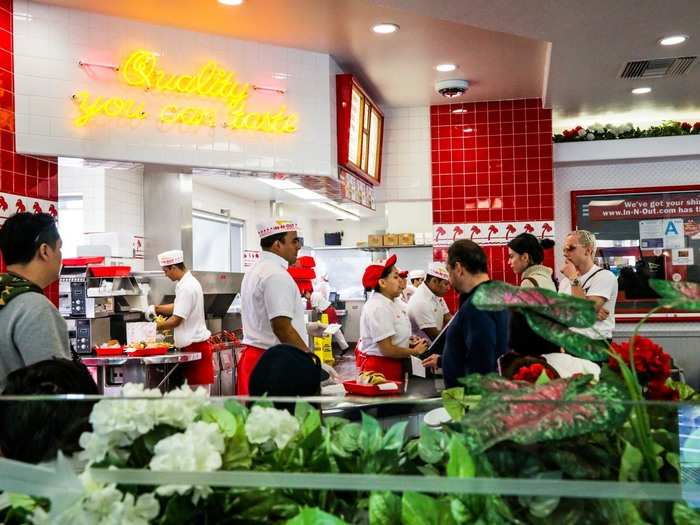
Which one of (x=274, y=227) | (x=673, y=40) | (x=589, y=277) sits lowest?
(x=589, y=277)

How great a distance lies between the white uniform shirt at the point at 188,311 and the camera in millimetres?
6738

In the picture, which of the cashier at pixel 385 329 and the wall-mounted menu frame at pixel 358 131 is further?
the wall-mounted menu frame at pixel 358 131

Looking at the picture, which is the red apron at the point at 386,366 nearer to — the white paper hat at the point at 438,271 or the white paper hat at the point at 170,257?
the white paper hat at the point at 438,271

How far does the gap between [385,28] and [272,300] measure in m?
2.58

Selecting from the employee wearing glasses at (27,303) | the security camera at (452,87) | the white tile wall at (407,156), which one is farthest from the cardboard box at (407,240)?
the employee wearing glasses at (27,303)

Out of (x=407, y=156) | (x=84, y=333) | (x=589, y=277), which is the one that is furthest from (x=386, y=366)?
(x=407, y=156)

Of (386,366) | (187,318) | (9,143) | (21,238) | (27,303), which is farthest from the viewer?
(187,318)

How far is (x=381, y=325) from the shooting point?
5148 millimetres

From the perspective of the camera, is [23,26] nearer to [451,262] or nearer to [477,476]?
[451,262]

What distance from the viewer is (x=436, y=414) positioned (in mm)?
1266

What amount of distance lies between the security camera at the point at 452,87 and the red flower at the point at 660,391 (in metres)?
5.93

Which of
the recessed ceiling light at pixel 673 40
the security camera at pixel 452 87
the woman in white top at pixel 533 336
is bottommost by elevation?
the woman in white top at pixel 533 336

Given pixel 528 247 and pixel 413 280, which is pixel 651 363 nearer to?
pixel 528 247

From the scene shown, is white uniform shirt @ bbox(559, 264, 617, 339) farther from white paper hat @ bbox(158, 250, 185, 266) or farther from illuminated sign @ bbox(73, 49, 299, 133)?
white paper hat @ bbox(158, 250, 185, 266)
